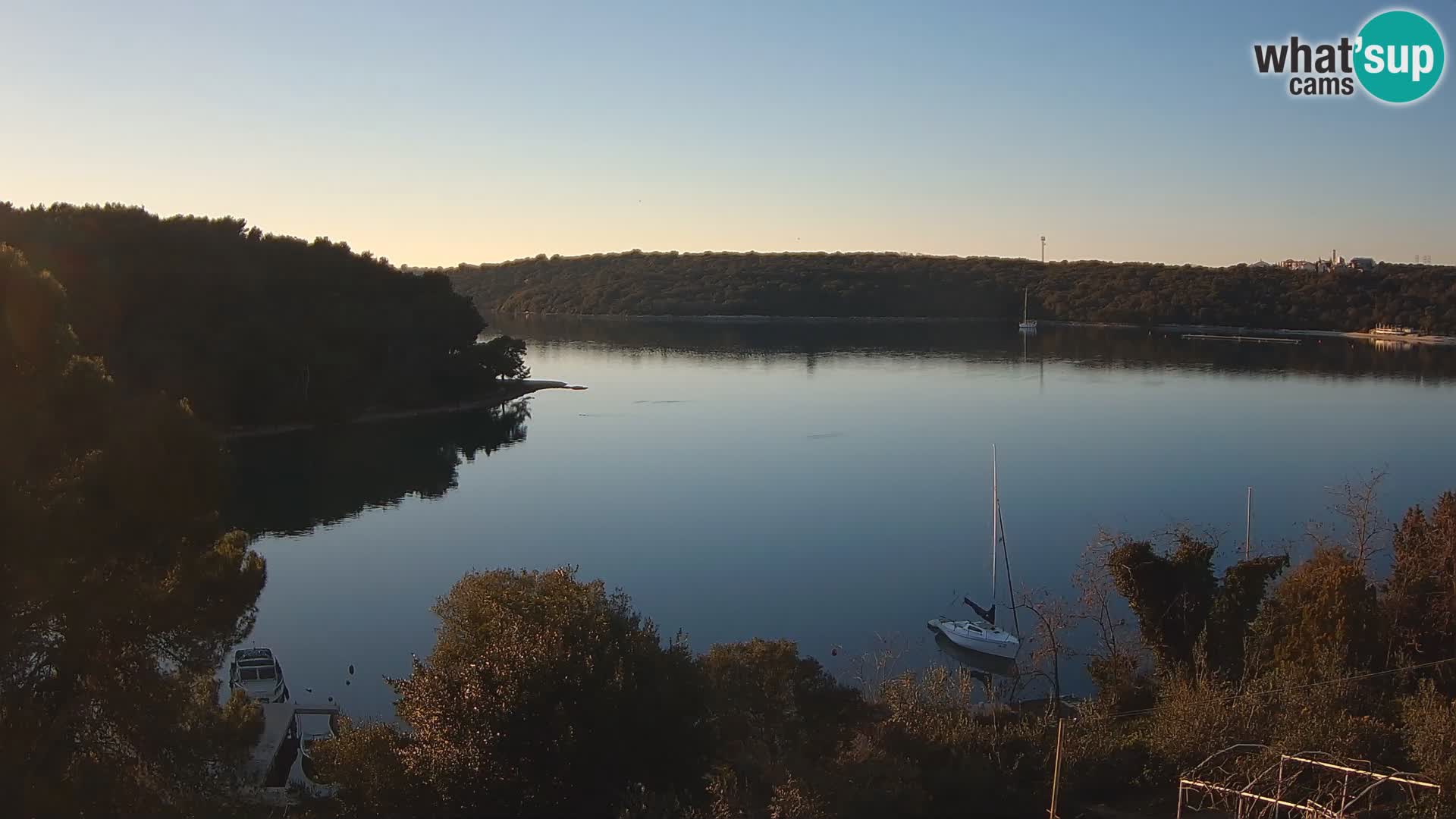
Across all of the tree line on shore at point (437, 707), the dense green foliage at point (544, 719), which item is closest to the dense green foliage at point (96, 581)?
the tree line on shore at point (437, 707)

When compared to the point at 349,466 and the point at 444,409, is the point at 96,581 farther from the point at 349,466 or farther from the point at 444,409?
the point at 444,409

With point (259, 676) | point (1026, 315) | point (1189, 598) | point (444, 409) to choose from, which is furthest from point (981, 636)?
point (1026, 315)

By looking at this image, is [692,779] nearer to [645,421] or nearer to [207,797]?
[207,797]

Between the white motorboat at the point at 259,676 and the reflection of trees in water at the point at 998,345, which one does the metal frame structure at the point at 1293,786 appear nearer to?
the white motorboat at the point at 259,676

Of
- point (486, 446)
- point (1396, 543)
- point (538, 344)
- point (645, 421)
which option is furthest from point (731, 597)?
point (538, 344)

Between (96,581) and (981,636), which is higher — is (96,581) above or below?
above

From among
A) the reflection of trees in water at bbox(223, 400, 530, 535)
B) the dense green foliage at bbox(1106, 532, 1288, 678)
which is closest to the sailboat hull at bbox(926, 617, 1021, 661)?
the dense green foliage at bbox(1106, 532, 1288, 678)
